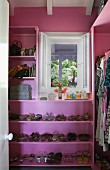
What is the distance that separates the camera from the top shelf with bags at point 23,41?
3.35m

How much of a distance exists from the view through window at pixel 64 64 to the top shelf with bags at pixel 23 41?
0.40 metres

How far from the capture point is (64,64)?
3734 mm

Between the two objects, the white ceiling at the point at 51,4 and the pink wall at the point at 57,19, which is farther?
the pink wall at the point at 57,19

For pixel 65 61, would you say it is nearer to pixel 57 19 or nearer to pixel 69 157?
pixel 57 19

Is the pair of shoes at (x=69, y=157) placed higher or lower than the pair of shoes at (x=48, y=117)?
lower

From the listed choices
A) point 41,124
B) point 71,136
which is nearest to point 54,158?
point 71,136

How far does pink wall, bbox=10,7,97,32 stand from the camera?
3.62m

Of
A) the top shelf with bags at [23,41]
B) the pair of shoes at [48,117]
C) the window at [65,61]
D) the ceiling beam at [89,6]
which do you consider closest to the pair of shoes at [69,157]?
the pair of shoes at [48,117]

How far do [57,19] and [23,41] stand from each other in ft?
2.38

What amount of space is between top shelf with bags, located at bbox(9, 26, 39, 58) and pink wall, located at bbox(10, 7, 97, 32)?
20 centimetres

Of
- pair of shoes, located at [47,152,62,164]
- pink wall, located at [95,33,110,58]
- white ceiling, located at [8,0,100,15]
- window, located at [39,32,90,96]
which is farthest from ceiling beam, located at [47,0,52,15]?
pair of shoes, located at [47,152,62,164]

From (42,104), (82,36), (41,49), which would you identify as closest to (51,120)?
(42,104)

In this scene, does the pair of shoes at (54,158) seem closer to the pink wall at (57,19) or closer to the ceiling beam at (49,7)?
the pink wall at (57,19)

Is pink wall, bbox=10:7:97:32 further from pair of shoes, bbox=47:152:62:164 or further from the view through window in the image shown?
pair of shoes, bbox=47:152:62:164
